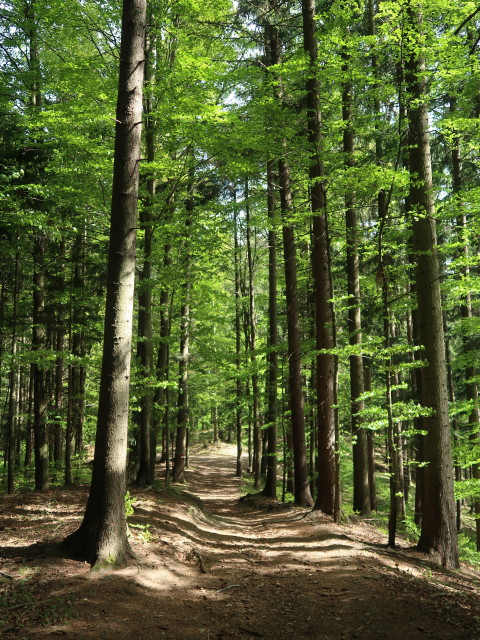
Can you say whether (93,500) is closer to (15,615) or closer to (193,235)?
(15,615)

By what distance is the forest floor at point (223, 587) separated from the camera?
421cm

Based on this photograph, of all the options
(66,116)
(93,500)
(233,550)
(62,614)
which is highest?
(66,116)

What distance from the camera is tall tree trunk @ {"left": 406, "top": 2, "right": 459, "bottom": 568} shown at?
779 cm

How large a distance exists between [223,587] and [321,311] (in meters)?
6.32

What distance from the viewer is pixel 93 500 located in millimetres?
5352

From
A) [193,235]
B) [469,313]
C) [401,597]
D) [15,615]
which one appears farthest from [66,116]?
[469,313]

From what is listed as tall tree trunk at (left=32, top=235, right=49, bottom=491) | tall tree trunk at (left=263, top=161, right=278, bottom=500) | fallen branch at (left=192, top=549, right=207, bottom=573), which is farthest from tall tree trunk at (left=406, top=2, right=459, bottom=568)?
tall tree trunk at (left=32, top=235, right=49, bottom=491)

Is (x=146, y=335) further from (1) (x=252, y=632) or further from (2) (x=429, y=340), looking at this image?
(1) (x=252, y=632)

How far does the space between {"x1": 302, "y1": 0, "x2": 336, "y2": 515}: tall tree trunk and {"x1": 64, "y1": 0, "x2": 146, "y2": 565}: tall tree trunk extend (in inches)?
188

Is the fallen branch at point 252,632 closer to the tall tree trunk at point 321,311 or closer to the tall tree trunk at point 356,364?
the tall tree trunk at point 321,311

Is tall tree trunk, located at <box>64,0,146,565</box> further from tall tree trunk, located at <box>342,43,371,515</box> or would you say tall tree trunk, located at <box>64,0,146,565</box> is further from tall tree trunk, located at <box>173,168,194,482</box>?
tall tree trunk, located at <box>173,168,194,482</box>

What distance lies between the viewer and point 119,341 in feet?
18.6

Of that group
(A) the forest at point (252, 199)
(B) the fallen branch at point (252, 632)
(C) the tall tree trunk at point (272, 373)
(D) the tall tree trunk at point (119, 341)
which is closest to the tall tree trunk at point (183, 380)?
(A) the forest at point (252, 199)

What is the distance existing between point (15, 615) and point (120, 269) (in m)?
3.87
